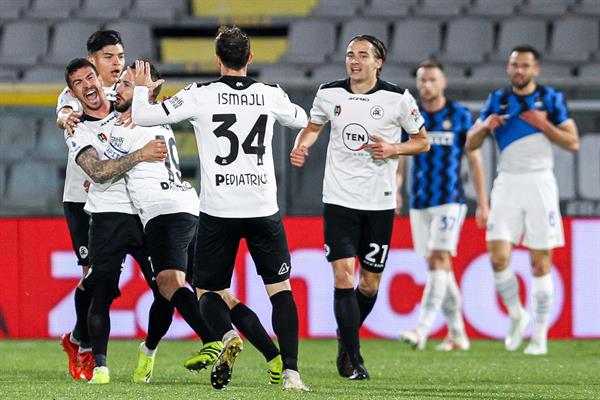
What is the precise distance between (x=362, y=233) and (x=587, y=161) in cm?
369

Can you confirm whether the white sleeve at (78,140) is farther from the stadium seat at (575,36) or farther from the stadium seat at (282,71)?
the stadium seat at (575,36)

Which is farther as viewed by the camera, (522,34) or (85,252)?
(522,34)

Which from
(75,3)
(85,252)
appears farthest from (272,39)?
(85,252)

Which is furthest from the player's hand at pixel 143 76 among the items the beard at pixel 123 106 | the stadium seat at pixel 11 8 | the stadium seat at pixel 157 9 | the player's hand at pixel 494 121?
the stadium seat at pixel 11 8

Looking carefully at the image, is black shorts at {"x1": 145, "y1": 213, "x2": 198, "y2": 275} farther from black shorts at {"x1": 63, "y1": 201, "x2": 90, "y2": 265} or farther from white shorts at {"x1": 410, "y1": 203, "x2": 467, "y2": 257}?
white shorts at {"x1": 410, "y1": 203, "x2": 467, "y2": 257}

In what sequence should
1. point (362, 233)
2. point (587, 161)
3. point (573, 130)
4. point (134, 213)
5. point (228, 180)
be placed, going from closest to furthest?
1. point (228, 180)
2. point (134, 213)
3. point (362, 233)
4. point (573, 130)
5. point (587, 161)

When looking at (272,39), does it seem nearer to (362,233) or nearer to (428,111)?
(428,111)

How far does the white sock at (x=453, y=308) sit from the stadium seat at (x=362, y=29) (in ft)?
14.2

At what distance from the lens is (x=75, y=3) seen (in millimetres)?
15289

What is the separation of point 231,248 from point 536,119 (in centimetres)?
380

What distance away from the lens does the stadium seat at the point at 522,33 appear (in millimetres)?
13984

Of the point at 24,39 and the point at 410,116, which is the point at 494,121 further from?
the point at 24,39

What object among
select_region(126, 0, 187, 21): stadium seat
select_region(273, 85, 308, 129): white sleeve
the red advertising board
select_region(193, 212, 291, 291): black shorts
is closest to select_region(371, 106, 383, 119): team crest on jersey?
select_region(273, 85, 308, 129): white sleeve

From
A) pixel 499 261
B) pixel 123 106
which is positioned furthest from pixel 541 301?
pixel 123 106
